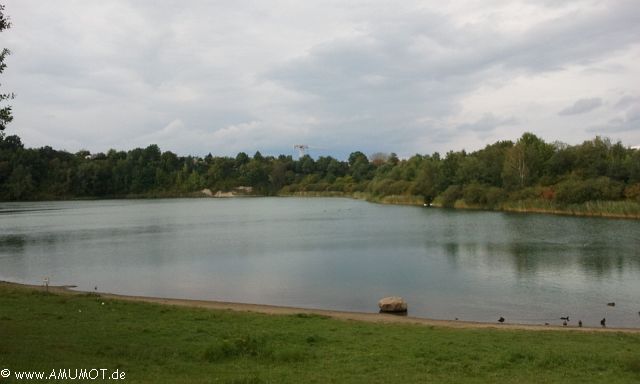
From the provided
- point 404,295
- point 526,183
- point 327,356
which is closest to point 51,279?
point 404,295

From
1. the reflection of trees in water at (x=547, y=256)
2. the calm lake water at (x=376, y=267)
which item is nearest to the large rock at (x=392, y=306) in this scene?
the calm lake water at (x=376, y=267)

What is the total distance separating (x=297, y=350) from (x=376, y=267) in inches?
866

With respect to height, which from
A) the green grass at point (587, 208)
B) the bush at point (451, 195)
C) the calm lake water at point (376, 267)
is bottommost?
the calm lake water at point (376, 267)

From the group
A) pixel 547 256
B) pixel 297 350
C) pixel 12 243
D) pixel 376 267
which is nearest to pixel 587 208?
pixel 547 256

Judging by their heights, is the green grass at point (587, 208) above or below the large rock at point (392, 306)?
above

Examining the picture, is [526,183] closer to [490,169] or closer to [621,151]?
[490,169]

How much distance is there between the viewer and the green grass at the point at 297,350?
31.0 feet

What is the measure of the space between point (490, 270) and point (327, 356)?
72.2ft

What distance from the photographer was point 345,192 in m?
191

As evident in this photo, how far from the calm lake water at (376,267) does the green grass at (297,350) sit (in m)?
7.12

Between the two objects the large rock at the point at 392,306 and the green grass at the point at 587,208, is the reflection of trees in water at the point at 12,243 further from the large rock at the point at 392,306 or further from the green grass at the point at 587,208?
the green grass at the point at 587,208

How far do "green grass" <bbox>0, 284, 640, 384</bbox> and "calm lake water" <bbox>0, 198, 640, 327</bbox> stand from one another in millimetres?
7123

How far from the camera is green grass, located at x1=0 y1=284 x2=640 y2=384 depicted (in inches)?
372

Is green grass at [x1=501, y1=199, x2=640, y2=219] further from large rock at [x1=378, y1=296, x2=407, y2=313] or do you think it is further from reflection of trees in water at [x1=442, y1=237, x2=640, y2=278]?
large rock at [x1=378, y1=296, x2=407, y2=313]
